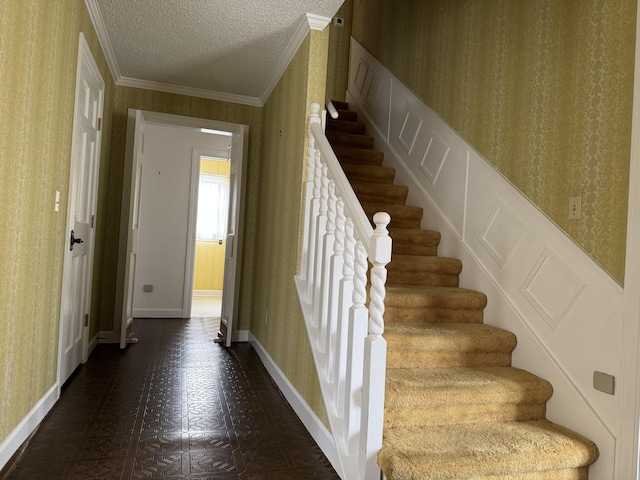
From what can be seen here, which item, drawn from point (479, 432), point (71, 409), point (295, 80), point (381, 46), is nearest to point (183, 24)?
point (295, 80)

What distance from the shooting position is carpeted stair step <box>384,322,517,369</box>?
223 centimetres

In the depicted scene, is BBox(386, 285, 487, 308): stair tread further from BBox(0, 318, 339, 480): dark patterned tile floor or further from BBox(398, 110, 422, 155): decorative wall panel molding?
BBox(398, 110, 422, 155): decorative wall panel molding

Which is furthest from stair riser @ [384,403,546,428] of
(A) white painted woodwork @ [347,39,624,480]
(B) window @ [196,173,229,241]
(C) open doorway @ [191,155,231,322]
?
(B) window @ [196,173,229,241]

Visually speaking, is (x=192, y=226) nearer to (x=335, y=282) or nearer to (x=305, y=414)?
(x=305, y=414)

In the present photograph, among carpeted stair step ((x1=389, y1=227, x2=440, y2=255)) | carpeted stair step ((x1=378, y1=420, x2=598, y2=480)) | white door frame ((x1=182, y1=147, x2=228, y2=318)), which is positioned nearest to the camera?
carpeted stair step ((x1=378, y1=420, x2=598, y2=480))

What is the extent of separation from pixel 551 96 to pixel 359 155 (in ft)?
6.26

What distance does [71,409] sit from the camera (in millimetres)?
2570

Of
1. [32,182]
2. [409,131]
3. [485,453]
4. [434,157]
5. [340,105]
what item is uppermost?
[340,105]

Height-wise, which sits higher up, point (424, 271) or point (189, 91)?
point (189, 91)

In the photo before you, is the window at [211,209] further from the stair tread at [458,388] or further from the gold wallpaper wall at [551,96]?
the stair tread at [458,388]

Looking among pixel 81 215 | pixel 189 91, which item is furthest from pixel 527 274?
pixel 189 91

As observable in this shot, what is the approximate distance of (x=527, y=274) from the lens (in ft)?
7.81

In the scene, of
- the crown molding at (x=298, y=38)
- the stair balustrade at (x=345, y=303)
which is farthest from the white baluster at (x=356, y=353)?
the crown molding at (x=298, y=38)

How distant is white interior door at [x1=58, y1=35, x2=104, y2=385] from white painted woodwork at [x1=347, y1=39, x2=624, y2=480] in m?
2.42
